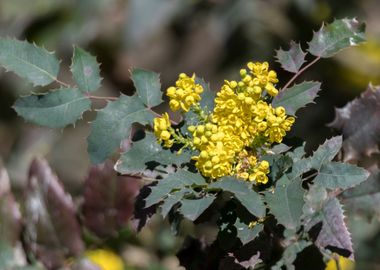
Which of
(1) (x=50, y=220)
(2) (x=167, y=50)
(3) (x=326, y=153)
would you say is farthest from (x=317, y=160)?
(2) (x=167, y=50)

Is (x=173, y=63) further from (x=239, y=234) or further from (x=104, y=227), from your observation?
(x=239, y=234)

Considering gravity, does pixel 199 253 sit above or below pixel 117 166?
below

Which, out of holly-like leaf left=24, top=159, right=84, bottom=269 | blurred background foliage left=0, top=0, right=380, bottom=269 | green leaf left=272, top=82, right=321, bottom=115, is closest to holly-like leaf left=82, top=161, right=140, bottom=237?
holly-like leaf left=24, top=159, right=84, bottom=269

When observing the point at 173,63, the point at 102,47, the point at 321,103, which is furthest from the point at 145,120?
the point at 173,63

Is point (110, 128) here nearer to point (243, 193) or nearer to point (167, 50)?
point (243, 193)

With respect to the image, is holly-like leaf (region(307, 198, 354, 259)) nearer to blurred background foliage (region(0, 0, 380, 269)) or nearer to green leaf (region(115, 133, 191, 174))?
green leaf (region(115, 133, 191, 174))

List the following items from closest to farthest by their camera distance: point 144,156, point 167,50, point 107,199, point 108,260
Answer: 1. point 144,156
2. point 107,199
3. point 108,260
4. point 167,50

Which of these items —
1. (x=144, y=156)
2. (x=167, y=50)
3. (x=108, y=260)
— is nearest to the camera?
(x=144, y=156)
